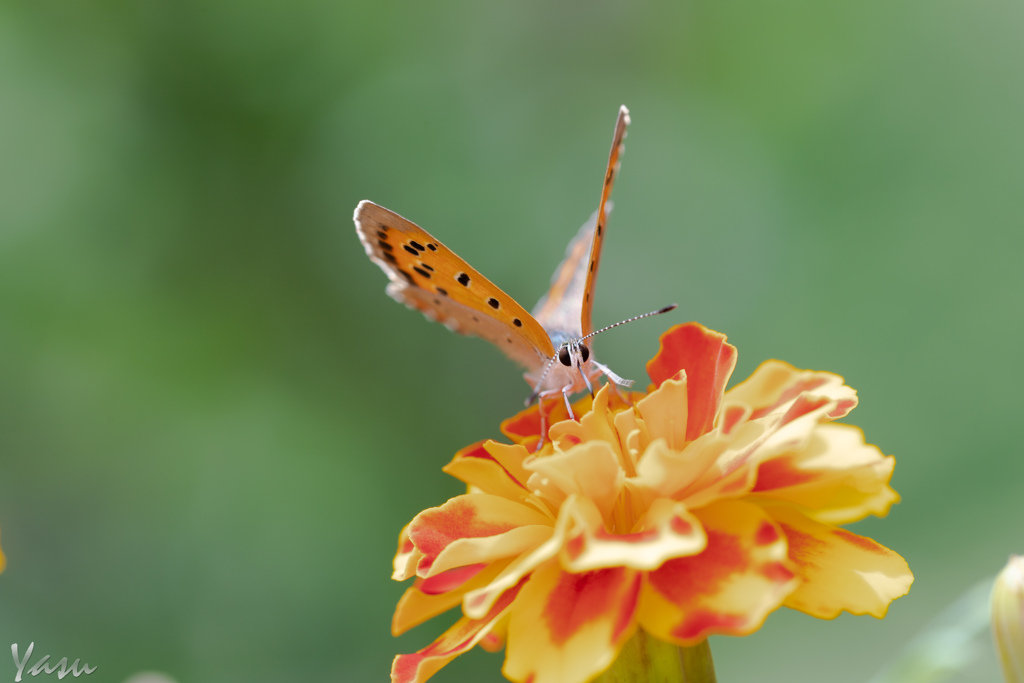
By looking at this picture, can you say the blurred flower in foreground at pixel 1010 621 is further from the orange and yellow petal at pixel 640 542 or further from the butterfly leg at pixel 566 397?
the butterfly leg at pixel 566 397

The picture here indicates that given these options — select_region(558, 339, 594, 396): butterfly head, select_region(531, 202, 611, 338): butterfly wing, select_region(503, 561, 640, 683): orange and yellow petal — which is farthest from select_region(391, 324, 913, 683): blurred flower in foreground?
select_region(531, 202, 611, 338): butterfly wing

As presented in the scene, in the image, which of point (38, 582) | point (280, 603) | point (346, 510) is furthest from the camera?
point (346, 510)

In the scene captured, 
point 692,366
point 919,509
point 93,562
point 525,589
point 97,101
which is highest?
point 97,101

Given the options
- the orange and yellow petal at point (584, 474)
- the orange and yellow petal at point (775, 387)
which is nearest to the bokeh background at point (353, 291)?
the orange and yellow petal at point (775, 387)

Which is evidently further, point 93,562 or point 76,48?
point 76,48

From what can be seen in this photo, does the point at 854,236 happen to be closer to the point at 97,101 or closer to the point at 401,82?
the point at 401,82

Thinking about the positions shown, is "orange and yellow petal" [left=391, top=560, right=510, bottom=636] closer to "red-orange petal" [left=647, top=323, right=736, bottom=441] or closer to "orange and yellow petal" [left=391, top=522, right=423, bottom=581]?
"orange and yellow petal" [left=391, top=522, right=423, bottom=581]

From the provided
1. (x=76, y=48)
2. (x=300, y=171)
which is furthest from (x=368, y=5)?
(x=76, y=48)

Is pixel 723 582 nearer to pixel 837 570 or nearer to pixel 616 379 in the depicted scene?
pixel 837 570

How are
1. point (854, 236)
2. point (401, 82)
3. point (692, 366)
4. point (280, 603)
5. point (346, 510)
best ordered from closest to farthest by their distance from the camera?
point (692, 366), point (280, 603), point (346, 510), point (854, 236), point (401, 82)
